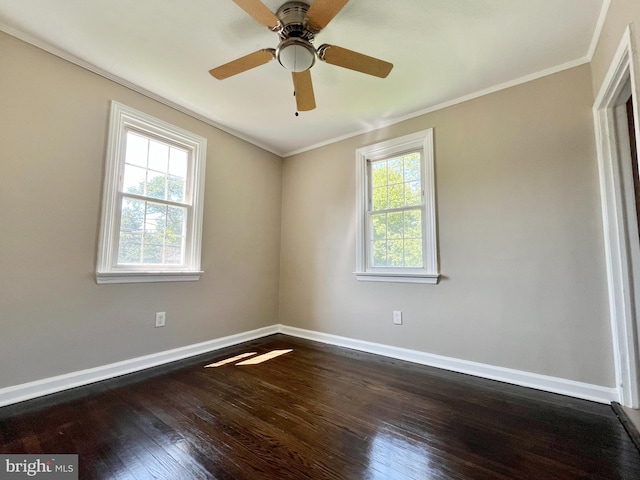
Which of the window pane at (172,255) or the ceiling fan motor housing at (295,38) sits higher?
the ceiling fan motor housing at (295,38)

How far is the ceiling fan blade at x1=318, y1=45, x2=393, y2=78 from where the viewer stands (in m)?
1.76

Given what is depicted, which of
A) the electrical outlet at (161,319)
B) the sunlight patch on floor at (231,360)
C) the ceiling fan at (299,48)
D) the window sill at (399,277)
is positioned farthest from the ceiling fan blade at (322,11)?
the sunlight patch on floor at (231,360)

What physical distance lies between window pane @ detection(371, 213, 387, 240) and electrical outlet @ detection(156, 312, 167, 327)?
2288mm

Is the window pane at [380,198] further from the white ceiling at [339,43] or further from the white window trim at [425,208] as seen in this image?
the white ceiling at [339,43]

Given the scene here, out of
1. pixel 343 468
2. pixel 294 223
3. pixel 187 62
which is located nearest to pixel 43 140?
pixel 187 62

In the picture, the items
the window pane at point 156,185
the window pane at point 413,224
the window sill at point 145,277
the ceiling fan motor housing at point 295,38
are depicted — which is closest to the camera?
the ceiling fan motor housing at point 295,38

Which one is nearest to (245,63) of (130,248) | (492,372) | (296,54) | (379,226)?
(296,54)

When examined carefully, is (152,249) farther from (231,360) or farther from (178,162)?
(231,360)

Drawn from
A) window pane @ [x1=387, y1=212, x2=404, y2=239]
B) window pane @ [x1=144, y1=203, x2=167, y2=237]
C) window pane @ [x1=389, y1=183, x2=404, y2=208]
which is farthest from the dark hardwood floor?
window pane @ [x1=389, y1=183, x2=404, y2=208]

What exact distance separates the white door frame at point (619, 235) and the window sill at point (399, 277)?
1189 millimetres

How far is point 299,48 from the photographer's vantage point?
177 cm

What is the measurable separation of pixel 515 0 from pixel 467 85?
2.71 feet

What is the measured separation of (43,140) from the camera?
2070mm

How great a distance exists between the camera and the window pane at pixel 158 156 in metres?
2.74
